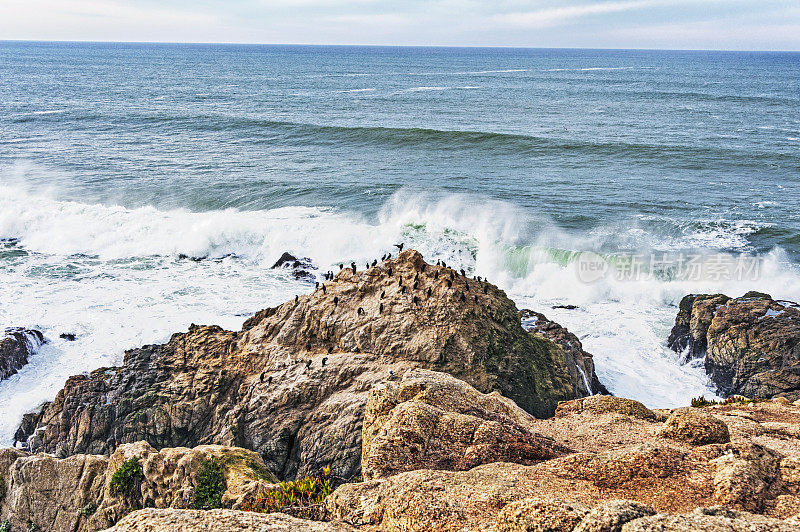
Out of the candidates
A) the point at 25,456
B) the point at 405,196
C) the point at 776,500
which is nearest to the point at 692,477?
the point at 776,500

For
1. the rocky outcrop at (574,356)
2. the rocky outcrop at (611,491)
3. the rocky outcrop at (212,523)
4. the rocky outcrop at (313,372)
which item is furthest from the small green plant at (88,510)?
the rocky outcrop at (574,356)

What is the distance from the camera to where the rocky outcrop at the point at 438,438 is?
7.62 m

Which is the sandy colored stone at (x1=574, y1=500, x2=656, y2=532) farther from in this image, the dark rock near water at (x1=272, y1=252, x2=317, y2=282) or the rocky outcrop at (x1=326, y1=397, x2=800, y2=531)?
the dark rock near water at (x1=272, y1=252, x2=317, y2=282)

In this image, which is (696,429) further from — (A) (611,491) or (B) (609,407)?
(B) (609,407)

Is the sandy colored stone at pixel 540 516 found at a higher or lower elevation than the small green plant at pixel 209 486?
higher

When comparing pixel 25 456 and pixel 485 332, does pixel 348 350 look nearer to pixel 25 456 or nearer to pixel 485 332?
pixel 485 332

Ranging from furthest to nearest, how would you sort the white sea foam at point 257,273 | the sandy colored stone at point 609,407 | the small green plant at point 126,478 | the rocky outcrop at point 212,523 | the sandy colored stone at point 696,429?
the white sea foam at point 257,273 → the sandy colored stone at point 609,407 → the small green plant at point 126,478 → the sandy colored stone at point 696,429 → the rocky outcrop at point 212,523

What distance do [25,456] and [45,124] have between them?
208 ft

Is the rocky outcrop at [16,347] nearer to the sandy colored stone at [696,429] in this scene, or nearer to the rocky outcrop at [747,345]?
the sandy colored stone at [696,429]

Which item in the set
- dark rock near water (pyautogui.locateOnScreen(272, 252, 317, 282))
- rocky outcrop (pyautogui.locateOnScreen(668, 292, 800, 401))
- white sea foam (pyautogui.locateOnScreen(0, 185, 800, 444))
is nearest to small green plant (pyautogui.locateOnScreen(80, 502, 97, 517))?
white sea foam (pyautogui.locateOnScreen(0, 185, 800, 444))

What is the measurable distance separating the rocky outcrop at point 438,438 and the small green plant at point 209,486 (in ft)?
8.41

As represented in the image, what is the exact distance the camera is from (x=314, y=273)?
→ 27.8 metres

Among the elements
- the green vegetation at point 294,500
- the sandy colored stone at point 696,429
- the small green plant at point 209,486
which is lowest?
the small green plant at point 209,486

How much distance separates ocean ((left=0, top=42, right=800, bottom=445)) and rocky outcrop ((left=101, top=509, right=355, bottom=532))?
12604 millimetres
